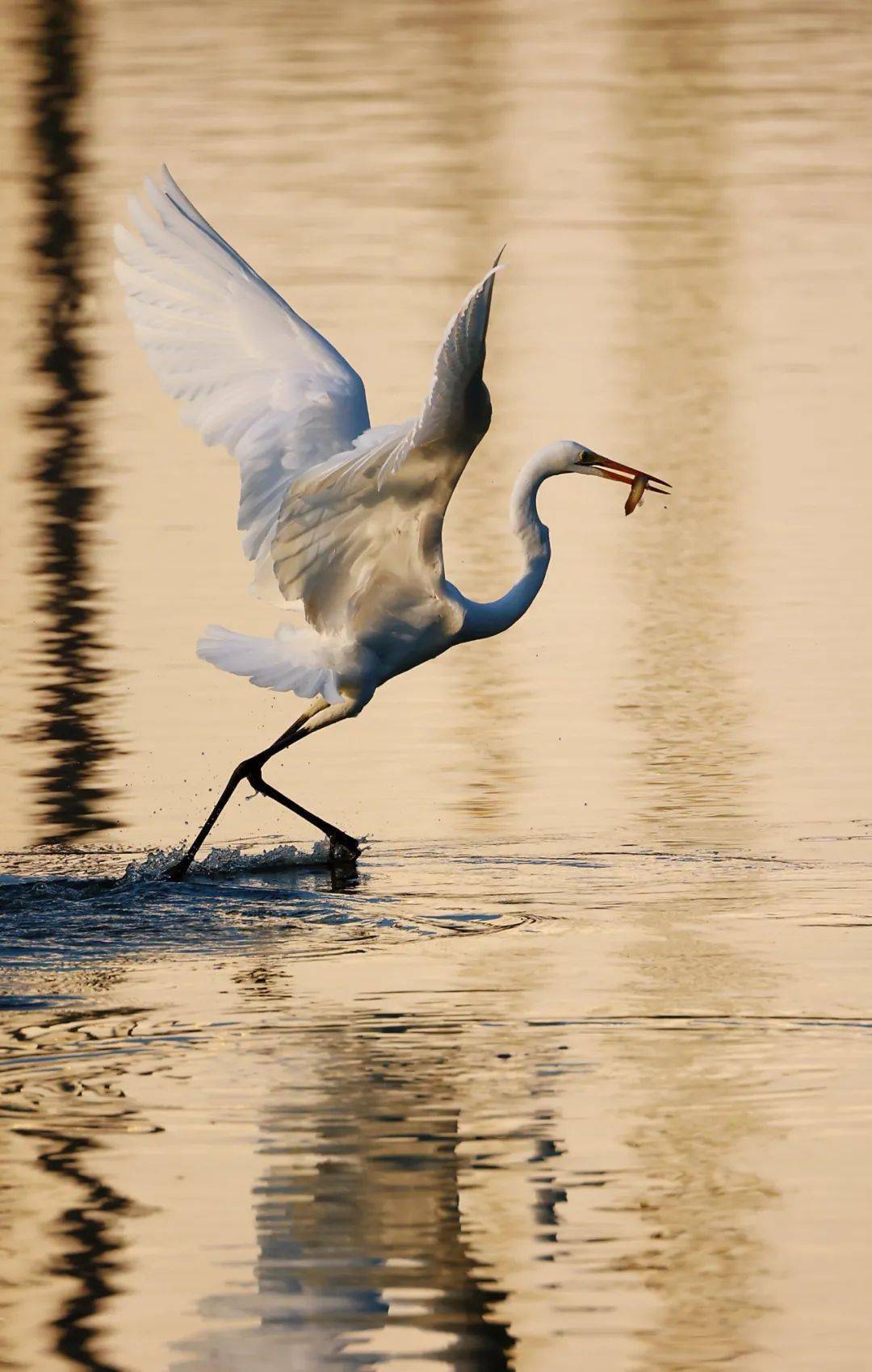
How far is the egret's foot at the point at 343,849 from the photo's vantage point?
1134 centimetres

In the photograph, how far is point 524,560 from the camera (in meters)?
12.0

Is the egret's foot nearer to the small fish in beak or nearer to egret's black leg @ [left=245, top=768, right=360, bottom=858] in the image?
egret's black leg @ [left=245, top=768, right=360, bottom=858]

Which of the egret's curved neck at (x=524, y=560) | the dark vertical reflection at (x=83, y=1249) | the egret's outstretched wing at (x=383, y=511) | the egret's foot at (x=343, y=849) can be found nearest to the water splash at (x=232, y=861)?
the egret's foot at (x=343, y=849)

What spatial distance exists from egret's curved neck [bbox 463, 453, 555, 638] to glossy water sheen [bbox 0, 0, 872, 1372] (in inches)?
26.1

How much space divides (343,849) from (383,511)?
1.20 m

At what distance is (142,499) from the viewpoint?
58.5 feet

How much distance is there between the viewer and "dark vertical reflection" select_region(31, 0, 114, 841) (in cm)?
1248

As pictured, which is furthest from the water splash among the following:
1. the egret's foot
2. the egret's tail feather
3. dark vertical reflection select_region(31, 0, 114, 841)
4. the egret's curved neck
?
the egret's curved neck

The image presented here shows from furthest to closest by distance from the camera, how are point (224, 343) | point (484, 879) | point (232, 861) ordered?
point (224, 343), point (232, 861), point (484, 879)

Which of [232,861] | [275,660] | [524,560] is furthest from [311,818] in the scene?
[524,560]

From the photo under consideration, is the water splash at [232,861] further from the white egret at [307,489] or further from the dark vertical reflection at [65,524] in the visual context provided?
the dark vertical reflection at [65,524]

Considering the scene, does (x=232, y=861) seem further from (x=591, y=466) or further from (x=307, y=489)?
(x=591, y=466)

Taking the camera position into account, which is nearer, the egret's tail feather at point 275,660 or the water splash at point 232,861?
the water splash at point 232,861

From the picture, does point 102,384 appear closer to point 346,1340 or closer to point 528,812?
point 528,812
